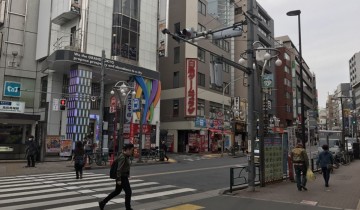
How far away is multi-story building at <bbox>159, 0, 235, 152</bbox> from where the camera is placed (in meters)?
44.2

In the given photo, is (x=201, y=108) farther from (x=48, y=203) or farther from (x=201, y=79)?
(x=48, y=203)

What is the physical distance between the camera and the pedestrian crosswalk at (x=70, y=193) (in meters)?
10.3

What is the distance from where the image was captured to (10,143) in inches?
1156

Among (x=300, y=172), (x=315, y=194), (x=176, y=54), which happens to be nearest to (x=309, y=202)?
(x=315, y=194)

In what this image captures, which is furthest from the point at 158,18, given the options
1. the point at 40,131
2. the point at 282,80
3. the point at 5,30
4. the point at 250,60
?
the point at 282,80

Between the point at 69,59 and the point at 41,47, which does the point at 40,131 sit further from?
the point at 41,47

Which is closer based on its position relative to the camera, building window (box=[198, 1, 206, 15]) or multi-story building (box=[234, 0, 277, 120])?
building window (box=[198, 1, 206, 15])

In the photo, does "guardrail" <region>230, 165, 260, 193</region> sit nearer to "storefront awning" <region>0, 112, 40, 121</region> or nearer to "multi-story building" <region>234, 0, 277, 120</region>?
"storefront awning" <region>0, 112, 40, 121</region>

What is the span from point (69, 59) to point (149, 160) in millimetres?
10911

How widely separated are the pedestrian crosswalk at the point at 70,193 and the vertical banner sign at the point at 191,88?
28013 mm

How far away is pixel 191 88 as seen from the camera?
1730 inches

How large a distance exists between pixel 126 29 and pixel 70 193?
25.9 meters

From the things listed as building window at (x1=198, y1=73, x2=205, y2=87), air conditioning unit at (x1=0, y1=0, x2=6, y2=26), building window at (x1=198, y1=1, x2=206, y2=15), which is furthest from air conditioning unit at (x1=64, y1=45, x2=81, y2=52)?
building window at (x1=198, y1=1, x2=206, y2=15)

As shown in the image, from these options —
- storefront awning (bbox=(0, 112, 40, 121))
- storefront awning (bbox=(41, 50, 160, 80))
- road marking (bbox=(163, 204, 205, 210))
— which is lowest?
road marking (bbox=(163, 204, 205, 210))
